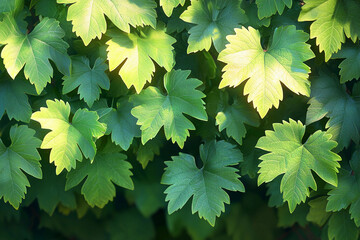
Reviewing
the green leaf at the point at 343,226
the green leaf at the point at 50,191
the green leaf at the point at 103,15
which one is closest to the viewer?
the green leaf at the point at 103,15

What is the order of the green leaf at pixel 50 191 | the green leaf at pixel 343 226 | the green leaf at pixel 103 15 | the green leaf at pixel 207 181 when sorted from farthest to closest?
the green leaf at pixel 50 191 < the green leaf at pixel 343 226 < the green leaf at pixel 207 181 < the green leaf at pixel 103 15

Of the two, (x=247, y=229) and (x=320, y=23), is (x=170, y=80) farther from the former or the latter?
(x=247, y=229)

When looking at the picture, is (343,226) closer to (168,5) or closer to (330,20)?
(330,20)

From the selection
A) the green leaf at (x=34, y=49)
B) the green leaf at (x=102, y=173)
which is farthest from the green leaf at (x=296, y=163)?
the green leaf at (x=34, y=49)

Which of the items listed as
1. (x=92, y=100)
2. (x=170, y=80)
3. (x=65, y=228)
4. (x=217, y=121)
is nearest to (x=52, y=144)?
(x=92, y=100)

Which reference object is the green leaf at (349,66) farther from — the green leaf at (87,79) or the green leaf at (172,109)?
the green leaf at (87,79)

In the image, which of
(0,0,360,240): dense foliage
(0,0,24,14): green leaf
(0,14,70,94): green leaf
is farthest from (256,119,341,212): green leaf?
(0,0,24,14): green leaf

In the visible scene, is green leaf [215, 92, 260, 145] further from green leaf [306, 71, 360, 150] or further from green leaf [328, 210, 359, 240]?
green leaf [328, 210, 359, 240]

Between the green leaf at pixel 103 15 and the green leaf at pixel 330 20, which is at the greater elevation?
the green leaf at pixel 103 15

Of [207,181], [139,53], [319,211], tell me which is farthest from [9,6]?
[319,211]

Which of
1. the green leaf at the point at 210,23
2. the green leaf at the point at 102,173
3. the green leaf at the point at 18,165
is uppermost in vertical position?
the green leaf at the point at 210,23
